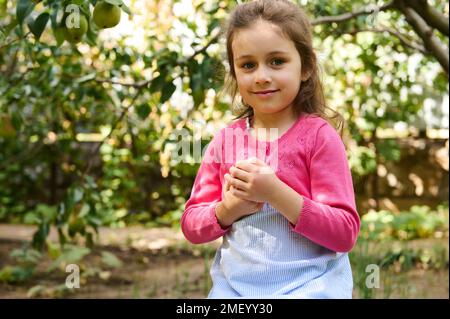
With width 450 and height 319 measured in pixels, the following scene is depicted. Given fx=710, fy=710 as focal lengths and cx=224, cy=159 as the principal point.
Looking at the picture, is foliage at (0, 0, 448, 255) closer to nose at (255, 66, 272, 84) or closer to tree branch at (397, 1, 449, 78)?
tree branch at (397, 1, 449, 78)

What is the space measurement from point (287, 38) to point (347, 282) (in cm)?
53

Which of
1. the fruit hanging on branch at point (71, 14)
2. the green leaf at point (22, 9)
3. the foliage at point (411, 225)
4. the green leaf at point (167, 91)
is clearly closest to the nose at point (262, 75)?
the fruit hanging on branch at point (71, 14)

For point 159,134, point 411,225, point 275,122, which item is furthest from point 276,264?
point 411,225

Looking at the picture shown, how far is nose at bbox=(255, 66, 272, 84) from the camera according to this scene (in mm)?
1473

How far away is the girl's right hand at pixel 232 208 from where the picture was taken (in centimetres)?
141

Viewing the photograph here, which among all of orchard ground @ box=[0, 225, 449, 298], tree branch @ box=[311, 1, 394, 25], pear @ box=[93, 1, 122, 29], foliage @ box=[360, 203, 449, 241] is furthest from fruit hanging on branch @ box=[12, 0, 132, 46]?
foliage @ box=[360, 203, 449, 241]

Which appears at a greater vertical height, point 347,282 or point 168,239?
point 347,282

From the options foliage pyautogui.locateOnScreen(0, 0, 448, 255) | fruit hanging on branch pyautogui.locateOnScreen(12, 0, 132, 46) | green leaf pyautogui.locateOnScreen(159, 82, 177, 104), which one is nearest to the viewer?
fruit hanging on branch pyautogui.locateOnScreen(12, 0, 132, 46)

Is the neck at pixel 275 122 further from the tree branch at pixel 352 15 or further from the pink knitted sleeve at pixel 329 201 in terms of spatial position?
the tree branch at pixel 352 15

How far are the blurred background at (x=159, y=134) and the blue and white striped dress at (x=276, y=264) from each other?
18.3 inches

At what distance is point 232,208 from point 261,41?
357 mm
